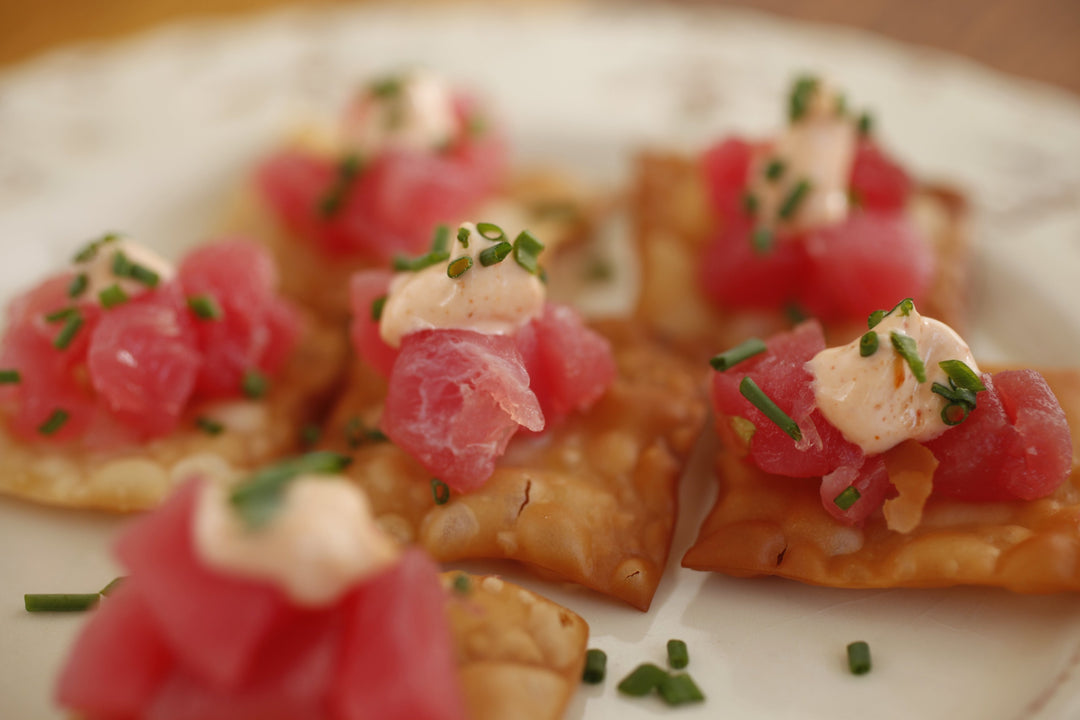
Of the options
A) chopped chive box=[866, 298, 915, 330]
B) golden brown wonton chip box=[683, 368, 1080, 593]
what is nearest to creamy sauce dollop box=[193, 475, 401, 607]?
golden brown wonton chip box=[683, 368, 1080, 593]

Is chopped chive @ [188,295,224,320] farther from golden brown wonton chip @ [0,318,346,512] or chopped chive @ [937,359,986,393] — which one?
chopped chive @ [937,359,986,393]

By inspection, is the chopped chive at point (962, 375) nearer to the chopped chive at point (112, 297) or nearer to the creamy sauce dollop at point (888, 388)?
the creamy sauce dollop at point (888, 388)

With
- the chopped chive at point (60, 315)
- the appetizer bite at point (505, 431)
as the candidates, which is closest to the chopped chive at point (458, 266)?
the appetizer bite at point (505, 431)

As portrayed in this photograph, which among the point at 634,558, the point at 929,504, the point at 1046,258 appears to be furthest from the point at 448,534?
the point at 1046,258

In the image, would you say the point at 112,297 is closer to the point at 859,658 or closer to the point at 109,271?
the point at 109,271

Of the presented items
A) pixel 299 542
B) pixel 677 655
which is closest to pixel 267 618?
pixel 299 542

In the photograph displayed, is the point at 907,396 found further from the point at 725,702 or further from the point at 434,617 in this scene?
the point at 434,617

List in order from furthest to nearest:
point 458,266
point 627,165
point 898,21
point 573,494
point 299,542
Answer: point 898,21 → point 627,165 → point 573,494 → point 458,266 → point 299,542
